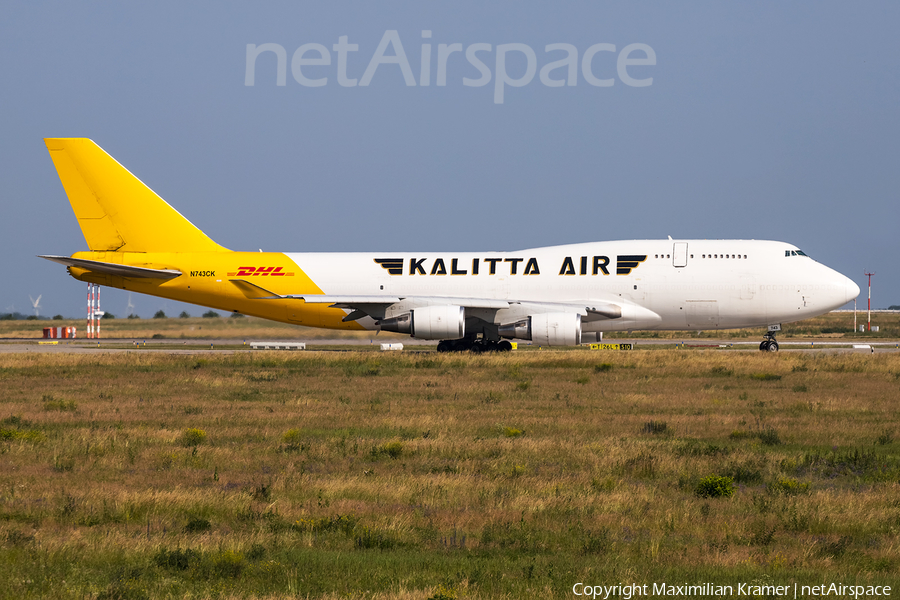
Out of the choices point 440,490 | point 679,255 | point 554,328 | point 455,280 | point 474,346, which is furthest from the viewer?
point 474,346

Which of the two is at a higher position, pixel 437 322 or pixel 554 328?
pixel 437 322

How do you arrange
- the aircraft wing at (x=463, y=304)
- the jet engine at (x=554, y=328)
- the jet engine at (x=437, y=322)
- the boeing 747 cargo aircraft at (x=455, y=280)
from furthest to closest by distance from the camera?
the boeing 747 cargo aircraft at (x=455, y=280), the aircraft wing at (x=463, y=304), the jet engine at (x=437, y=322), the jet engine at (x=554, y=328)

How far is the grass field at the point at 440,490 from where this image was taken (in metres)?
8.00

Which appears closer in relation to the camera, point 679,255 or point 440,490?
point 440,490

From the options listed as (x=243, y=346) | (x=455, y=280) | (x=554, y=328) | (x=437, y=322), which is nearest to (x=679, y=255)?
(x=554, y=328)

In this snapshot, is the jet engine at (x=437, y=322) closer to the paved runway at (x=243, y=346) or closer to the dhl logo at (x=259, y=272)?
the dhl logo at (x=259, y=272)

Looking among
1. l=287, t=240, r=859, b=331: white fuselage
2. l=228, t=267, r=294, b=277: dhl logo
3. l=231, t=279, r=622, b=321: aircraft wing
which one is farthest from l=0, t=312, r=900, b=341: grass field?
l=287, t=240, r=859, b=331: white fuselage

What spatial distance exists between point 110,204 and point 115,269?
318 cm

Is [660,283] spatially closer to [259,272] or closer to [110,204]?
[259,272]

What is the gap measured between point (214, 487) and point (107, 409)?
31.9 ft

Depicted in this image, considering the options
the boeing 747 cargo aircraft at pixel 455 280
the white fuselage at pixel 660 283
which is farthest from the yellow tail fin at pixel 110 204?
the white fuselage at pixel 660 283

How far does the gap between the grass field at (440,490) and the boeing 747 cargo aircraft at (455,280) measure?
12310mm

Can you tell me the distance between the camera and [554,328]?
34344 millimetres

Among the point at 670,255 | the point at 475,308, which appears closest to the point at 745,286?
the point at 670,255
